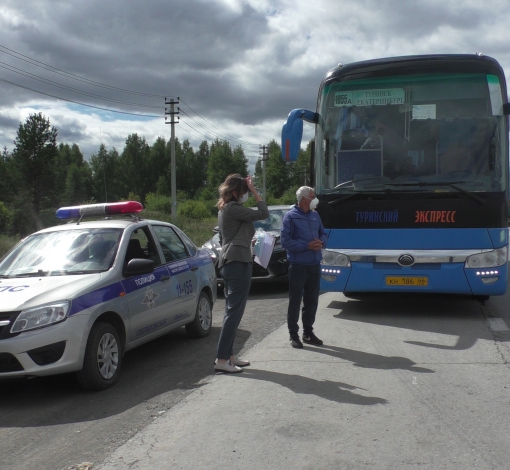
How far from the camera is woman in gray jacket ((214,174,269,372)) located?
6.20m

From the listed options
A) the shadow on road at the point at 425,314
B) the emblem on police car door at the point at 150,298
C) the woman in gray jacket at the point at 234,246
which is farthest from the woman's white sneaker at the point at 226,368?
the shadow on road at the point at 425,314

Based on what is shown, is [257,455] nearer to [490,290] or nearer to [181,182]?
[490,290]

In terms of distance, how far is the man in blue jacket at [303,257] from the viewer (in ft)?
24.5

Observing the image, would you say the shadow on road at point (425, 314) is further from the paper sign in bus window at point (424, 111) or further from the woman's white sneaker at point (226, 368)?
the paper sign in bus window at point (424, 111)

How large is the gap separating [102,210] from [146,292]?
1.43 meters

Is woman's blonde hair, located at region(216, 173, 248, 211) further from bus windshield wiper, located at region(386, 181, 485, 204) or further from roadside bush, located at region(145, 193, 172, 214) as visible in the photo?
roadside bush, located at region(145, 193, 172, 214)

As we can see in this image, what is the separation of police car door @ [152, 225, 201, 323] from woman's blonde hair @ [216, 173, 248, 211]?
1686 mm

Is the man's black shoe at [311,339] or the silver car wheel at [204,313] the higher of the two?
the silver car wheel at [204,313]

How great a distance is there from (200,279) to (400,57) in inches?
167

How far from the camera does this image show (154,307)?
23.3ft

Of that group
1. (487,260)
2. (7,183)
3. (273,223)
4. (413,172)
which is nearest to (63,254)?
(413,172)

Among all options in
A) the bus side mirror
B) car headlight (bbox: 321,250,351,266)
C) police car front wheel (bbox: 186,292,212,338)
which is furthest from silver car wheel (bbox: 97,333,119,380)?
car headlight (bbox: 321,250,351,266)

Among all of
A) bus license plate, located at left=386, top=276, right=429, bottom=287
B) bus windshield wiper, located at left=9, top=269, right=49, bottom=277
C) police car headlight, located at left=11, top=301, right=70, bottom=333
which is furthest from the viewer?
bus license plate, located at left=386, top=276, right=429, bottom=287

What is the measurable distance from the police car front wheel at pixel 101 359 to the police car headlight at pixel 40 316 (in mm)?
359
